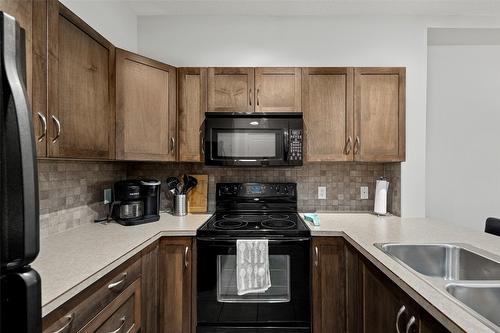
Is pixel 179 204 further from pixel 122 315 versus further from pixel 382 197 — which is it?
pixel 382 197

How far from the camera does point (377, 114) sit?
6.95ft

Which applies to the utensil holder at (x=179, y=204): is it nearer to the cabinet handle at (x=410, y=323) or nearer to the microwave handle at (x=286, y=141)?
the microwave handle at (x=286, y=141)

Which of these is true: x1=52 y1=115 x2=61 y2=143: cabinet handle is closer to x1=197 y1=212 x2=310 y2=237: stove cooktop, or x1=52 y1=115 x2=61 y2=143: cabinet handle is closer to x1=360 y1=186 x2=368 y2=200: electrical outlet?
x1=197 y1=212 x2=310 y2=237: stove cooktop

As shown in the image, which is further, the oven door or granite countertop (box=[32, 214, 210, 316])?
the oven door

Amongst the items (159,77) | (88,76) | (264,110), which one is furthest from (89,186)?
(264,110)

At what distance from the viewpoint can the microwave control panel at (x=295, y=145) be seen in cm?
207

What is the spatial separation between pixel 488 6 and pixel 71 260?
3305 mm

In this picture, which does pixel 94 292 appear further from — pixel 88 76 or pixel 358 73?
pixel 358 73

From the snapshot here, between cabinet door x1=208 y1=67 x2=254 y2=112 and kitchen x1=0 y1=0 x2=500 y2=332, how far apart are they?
1 centimetres

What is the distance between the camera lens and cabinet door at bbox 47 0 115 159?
4.13ft

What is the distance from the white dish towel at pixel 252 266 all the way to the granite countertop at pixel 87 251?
13.8 inches

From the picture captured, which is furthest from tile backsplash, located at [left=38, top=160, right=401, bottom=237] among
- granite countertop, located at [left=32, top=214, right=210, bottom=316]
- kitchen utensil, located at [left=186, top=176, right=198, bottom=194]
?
granite countertop, located at [left=32, top=214, right=210, bottom=316]

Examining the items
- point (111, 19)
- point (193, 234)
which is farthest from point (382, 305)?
point (111, 19)

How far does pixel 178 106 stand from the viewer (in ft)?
7.07
